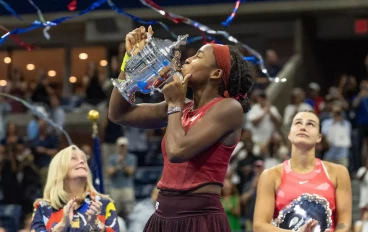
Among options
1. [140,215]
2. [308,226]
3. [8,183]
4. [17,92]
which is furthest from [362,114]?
[308,226]

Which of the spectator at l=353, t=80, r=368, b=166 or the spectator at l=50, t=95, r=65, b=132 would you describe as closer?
the spectator at l=353, t=80, r=368, b=166

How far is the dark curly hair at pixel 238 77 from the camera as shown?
4297 millimetres

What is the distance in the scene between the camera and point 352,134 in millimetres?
13312

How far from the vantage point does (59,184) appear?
560 centimetres

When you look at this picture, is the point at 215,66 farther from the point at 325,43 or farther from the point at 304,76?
the point at 325,43

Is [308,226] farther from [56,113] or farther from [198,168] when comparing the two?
[56,113]

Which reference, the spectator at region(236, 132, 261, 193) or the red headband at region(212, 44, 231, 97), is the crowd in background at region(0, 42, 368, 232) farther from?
the red headband at region(212, 44, 231, 97)

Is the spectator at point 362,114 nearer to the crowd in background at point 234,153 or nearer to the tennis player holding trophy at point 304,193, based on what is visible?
the crowd in background at point 234,153

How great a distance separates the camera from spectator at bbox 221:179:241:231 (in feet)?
34.8

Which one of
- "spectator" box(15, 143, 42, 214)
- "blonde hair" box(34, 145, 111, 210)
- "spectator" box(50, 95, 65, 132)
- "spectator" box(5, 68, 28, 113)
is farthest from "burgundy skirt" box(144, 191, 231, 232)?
"spectator" box(5, 68, 28, 113)

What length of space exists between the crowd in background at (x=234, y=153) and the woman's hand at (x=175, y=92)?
21.0 feet

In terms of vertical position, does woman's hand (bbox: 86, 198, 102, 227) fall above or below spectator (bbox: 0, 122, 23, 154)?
above

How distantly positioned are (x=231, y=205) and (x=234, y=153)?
1.72 meters

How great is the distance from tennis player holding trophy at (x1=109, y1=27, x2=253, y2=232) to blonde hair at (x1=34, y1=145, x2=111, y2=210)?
55.4 inches
